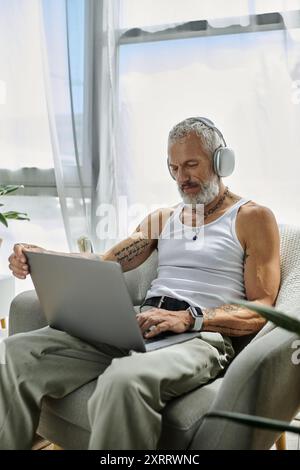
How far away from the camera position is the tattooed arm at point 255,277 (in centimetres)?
157

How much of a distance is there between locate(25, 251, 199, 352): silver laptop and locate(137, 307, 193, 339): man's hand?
0.06 ft

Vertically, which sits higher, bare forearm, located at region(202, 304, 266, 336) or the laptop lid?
the laptop lid

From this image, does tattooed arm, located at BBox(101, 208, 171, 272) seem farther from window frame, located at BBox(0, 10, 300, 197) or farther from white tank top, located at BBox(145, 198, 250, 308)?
window frame, located at BBox(0, 10, 300, 197)

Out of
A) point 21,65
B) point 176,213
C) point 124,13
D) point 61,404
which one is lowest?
point 61,404

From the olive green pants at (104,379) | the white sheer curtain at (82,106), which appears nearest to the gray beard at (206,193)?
the olive green pants at (104,379)

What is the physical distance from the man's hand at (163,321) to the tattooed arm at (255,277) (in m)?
0.07

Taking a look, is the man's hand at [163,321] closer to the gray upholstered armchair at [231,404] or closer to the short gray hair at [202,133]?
the gray upholstered armchair at [231,404]

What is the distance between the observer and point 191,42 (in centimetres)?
224

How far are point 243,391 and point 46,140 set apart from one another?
1765mm

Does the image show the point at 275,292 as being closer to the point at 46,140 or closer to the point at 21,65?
the point at 46,140

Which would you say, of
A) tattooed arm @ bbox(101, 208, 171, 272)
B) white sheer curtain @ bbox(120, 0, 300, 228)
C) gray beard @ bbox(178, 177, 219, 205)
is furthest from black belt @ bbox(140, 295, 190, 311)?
Answer: white sheer curtain @ bbox(120, 0, 300, 228)

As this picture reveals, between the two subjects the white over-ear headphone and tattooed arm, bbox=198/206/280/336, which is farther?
the white over-ear headphone

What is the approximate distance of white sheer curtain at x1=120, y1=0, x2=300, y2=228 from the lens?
208cm
